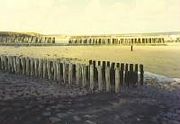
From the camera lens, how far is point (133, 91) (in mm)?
19703

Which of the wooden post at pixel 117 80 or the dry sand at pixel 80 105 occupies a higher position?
the wooden post at pixel 117 80

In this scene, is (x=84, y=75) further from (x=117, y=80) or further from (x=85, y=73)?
(x=117, y=80)

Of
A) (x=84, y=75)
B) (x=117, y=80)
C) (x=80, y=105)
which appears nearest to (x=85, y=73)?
(x=84, y=75)

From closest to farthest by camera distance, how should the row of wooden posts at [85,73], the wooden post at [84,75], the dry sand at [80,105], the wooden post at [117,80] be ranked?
the dry sand at [80,105] → the wooden post at [117,80] → the row of wooden posts at [85,73] → the wooden post at [84,75]

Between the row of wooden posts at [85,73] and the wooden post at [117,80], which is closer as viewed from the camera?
the wooden post at [117,80]

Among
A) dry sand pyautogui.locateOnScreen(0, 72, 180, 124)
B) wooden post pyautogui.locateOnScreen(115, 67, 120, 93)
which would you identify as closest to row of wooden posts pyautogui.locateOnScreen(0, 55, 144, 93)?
wooden post pyautogui.locateOnScreen(115, 67, 120, 93)

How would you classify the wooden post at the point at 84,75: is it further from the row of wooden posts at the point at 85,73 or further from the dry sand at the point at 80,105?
the dry sand at the point at 80,105

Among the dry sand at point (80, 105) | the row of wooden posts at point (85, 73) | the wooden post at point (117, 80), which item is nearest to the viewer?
the dry sand at point (80, 105)

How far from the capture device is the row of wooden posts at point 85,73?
760 inches

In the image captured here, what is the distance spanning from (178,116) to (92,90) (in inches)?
216

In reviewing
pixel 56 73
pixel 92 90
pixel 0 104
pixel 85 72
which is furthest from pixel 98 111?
pixel 56 73

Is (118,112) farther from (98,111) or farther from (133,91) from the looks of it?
(133,91)

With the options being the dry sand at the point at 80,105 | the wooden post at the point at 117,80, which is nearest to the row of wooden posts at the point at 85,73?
the wooden post at the point at 117,80

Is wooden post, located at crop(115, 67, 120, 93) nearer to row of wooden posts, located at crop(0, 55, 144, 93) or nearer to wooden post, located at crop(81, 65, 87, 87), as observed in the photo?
row of wooden posts, located at crop(0, 55, 144, 93)
